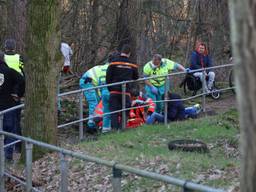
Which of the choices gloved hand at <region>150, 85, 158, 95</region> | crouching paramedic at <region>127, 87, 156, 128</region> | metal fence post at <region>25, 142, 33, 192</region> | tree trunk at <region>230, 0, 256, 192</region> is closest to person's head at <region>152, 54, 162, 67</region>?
gloved hand at <region>150, 85, 158, 95</region>

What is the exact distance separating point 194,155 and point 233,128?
3.38 meters

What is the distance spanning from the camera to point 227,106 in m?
16.2

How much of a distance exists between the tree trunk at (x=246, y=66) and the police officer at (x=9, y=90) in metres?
8.71

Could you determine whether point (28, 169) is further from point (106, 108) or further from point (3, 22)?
point (3, 22)

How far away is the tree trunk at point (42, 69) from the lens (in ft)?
30.5

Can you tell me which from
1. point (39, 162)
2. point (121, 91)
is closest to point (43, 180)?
point (39, 162)

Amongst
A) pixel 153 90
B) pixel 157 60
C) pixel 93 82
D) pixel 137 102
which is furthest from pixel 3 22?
pixel 137 102

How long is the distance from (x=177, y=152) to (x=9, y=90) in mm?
3310

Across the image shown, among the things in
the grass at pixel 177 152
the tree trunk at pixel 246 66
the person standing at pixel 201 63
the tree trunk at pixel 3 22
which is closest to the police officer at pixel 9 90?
the grass at pixel 177 152

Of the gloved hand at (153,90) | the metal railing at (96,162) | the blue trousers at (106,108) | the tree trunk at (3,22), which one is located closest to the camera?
the metal railing at (96,162)

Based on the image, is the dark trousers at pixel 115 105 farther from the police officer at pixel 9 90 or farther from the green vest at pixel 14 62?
the police officer at pixel 9 90

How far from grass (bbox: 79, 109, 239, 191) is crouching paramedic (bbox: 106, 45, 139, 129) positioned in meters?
0.55

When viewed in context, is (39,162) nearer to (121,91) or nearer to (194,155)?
(194,155)

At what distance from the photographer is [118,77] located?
503 inches
